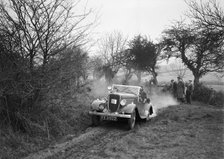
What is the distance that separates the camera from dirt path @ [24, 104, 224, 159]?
5992mm

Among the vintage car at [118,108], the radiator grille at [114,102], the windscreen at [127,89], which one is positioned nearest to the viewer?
the vintage car at [118,108]

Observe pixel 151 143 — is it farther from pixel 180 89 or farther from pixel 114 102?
pixel 180 89

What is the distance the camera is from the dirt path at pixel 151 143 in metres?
5.99

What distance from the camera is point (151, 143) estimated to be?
7062mm

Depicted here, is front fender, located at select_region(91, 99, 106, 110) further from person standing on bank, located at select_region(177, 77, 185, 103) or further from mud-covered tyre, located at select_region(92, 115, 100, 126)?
person standing on bank, located at select_region(177, 77, 185, 103)

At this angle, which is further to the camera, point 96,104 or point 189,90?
point 189,90

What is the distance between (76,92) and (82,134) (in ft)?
4.57

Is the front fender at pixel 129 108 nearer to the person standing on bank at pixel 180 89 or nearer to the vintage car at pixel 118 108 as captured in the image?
the vintage car at pixel 118 108

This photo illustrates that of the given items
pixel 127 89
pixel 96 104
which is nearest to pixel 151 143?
pixel 96 104

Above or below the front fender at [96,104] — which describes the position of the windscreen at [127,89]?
above

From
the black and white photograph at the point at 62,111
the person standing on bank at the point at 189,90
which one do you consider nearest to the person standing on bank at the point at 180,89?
the person standing on bank at the point at 189,90

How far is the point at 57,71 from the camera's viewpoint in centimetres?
745

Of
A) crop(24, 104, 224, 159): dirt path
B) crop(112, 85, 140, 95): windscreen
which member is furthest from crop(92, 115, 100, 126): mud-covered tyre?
crop(112, 85, 140, 95): windscreen

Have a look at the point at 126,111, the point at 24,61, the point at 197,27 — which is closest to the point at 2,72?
the point at 24,61
